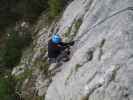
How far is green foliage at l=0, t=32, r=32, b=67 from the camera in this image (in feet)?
47.8

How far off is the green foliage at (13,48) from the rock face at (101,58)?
11.8ft

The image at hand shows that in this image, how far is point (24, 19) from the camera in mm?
16516

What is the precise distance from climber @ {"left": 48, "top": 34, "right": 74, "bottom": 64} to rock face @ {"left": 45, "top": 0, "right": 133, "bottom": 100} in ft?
0.85

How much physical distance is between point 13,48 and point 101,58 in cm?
647

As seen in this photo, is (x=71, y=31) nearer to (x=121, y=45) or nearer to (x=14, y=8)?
(x=121, y=45)

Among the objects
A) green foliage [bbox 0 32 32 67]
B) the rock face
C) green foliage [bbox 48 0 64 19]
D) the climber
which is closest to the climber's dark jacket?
the climber

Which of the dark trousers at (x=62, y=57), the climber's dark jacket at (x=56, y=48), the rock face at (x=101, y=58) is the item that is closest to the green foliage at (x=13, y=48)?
the dark trousers at (x=62, y=57)

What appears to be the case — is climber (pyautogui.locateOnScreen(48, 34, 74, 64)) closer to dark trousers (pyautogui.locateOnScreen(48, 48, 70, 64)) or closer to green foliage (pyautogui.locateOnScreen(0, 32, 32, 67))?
dark trousers (pyautogui.locateOnScreen(48, 48, 70, 64))

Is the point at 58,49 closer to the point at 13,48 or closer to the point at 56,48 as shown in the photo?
the point at 56,48

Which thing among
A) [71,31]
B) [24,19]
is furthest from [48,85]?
[24,19]

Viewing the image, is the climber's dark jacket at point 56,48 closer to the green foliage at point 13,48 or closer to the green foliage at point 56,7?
the green foliage at point 56,7

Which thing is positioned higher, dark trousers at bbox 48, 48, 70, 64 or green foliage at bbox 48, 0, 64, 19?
green foliage at bbox 48, 0, 64, 19

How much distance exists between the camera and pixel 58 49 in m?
11.4

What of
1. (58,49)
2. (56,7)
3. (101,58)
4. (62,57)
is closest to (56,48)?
(58,49)
